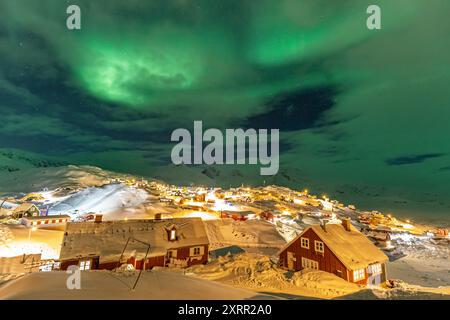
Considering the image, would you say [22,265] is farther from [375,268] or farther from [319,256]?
[375,268]

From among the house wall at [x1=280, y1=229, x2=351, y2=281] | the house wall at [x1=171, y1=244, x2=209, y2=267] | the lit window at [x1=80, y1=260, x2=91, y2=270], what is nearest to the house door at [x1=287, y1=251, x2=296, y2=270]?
the house wall at [x1=280, y1=229, x2=351, y2=281]

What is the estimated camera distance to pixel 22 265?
2852cm

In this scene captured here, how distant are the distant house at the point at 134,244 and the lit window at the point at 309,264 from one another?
12.7m

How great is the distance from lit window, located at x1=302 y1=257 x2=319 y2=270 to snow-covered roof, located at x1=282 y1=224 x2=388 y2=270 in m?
Result: 2.88

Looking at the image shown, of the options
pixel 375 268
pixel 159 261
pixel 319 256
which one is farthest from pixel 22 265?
pixel 375 268

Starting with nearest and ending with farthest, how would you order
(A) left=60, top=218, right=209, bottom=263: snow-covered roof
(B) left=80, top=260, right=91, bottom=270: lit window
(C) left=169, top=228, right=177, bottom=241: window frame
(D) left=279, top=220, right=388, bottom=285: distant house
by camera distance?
(D) left=279, top=220, right=388, bottom=285: distant house → (B) left=80, top=260, right=91, bottom=270: lit window → (A) left=60, top=218, right=209, bottom=263: snow-covered roof → (C) left=169, top=228, right=177, bottom=241: window frame

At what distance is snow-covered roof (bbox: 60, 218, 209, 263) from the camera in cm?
2525

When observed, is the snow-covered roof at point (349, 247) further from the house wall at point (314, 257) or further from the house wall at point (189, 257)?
the house wall at point (189, 257)

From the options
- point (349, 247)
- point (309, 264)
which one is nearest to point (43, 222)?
point (309, 264)

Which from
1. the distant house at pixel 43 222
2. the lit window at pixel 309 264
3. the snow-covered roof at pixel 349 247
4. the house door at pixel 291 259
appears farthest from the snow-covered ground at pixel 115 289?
the distant house at pixel 43 222

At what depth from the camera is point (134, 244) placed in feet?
90.0

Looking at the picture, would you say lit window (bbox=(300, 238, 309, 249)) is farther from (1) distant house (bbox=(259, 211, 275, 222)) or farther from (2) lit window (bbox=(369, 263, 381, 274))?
(1) distant house (bbox=(259, 211, 275, 222))

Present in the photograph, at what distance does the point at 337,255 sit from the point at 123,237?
23.8 metres
